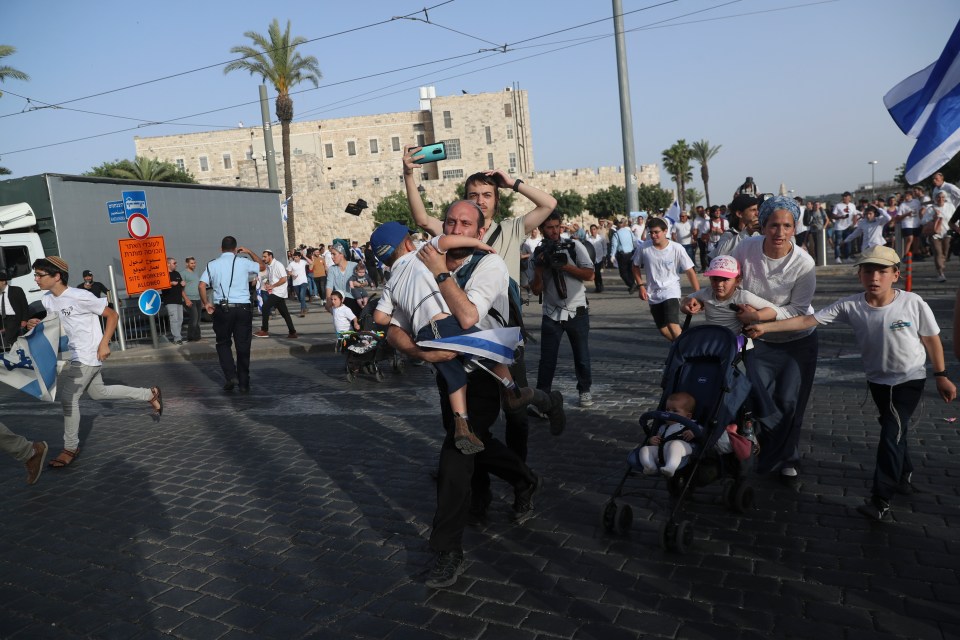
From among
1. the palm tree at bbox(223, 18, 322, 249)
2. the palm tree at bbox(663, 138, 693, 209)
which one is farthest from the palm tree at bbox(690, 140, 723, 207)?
the palm tree at bbox(223, 18, 322, 249)

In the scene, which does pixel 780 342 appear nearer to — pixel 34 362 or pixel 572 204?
pixel 34 362

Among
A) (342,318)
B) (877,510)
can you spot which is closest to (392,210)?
(342,318)

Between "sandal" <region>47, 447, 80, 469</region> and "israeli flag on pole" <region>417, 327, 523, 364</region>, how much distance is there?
4223 millimetres

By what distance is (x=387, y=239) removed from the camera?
4.26 metres

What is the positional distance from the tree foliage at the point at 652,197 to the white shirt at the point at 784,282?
68.9 meters

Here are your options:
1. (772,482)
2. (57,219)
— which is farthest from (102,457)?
(57,219)

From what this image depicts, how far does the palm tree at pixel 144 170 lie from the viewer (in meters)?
48.8

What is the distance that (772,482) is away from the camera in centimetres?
480

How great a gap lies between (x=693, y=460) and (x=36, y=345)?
17.5ft

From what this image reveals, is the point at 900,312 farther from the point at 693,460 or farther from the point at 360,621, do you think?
the point at 360,621

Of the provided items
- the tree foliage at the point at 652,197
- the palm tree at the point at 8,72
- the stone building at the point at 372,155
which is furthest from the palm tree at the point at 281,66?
the tree foliage at the point at 652,197

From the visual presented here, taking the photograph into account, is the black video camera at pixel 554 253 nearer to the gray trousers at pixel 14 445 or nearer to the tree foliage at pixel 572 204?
the gray trousers at pixel 14 445

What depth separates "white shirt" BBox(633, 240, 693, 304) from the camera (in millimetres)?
7660

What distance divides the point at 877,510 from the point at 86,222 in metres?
17.5
